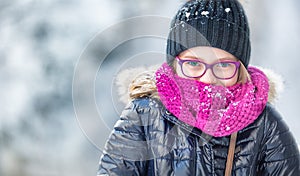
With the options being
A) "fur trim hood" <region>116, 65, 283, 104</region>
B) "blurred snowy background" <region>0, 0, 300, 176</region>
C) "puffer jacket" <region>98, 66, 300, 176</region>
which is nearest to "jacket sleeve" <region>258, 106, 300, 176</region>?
"puffer jacket" <region>98, 66, 300, 176</region>

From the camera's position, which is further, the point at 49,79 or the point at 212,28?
the point at 49,79

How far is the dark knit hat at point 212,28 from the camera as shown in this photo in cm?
150

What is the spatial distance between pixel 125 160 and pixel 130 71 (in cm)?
35

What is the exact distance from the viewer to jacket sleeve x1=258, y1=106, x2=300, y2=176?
156 centimetres

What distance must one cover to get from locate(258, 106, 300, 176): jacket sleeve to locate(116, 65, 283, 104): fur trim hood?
107 mm

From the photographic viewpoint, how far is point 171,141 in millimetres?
1490

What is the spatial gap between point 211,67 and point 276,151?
347 millimetres

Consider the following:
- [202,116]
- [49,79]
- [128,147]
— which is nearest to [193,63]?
[202,116]

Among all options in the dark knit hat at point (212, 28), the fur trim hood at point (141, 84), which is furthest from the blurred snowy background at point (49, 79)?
the dark knit hat at point (212, 28)

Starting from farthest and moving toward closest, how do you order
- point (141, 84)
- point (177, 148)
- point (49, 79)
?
point (49, 79) → point (141, 84) → point (177, 148)

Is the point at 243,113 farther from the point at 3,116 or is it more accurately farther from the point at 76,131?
the point at 3,116

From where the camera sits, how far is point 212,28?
1.50 metres

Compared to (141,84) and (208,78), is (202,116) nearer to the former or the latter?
(208,78)

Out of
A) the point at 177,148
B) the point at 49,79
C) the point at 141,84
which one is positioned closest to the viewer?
the point at 177,148
